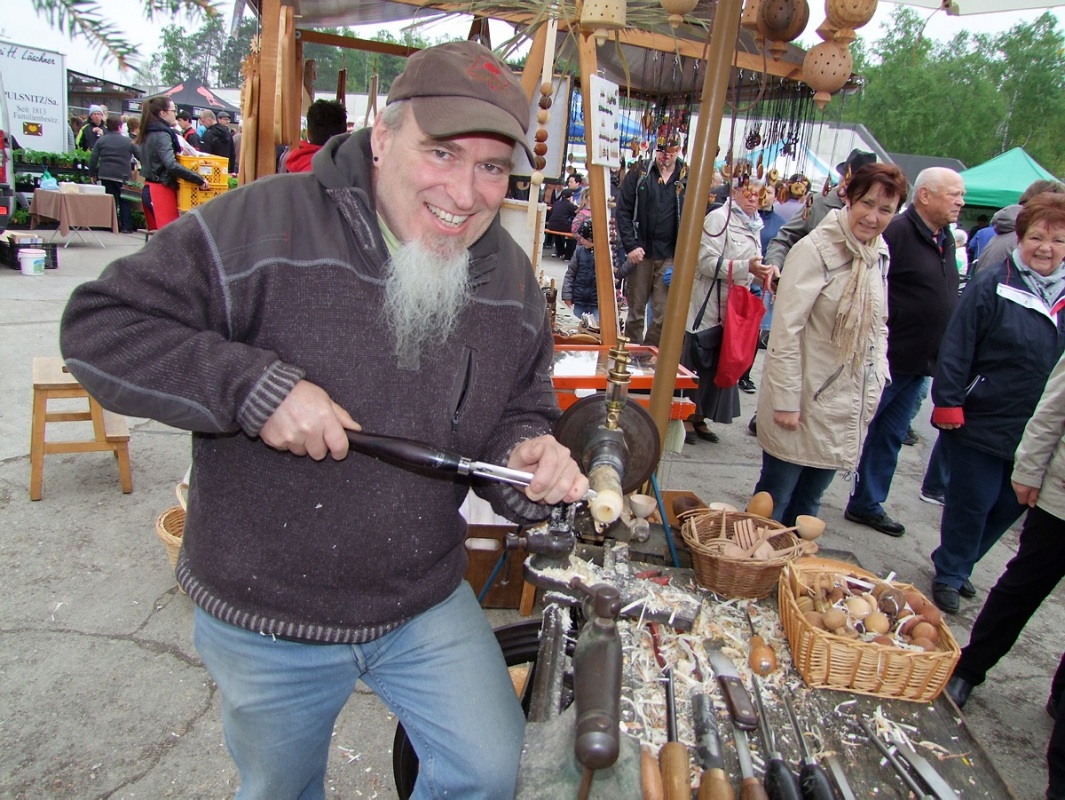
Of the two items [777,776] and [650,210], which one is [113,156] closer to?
[650,210]

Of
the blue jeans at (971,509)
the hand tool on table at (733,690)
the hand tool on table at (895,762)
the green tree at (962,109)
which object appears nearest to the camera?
the hand tool on table at (895,762)

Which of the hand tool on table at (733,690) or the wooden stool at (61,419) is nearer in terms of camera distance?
the hand tool on table at (733,690)

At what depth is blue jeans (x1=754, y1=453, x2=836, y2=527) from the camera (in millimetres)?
3514

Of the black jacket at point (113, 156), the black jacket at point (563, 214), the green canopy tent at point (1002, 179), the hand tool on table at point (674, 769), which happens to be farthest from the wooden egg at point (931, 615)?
the green canopy tent at point (1002, 179)

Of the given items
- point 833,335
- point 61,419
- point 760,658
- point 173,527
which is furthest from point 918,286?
point 61,419

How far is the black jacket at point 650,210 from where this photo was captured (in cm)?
639

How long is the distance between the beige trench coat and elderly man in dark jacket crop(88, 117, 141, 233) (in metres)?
11.3

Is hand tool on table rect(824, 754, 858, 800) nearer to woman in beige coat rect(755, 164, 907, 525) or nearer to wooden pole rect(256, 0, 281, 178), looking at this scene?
woman in beige coat rect(755, 164, 907, 525)

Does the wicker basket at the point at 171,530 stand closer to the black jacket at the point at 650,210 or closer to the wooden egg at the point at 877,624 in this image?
the wooden egg at the point at 877,624

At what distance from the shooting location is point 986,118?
2412 cm

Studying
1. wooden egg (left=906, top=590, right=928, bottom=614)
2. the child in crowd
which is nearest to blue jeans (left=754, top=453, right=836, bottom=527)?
wooden egg (left=906, top=590, right=928, bottom=614)

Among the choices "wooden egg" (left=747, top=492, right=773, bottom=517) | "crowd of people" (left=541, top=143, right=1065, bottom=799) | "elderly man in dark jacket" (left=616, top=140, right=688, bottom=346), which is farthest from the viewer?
"elderly man in dark jacket" (left=616, top=140, right=688, bottom=346)

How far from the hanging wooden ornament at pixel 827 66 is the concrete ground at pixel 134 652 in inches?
99.7

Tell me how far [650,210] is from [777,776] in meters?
5.63
